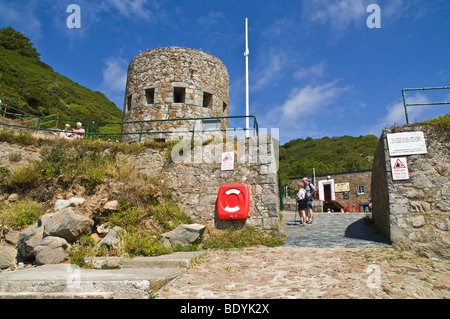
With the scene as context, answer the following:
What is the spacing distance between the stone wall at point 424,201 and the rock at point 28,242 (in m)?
7.63

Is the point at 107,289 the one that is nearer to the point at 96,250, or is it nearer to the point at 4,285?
the point at 4,285

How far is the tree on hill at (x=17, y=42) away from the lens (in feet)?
146

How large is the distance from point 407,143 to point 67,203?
27.4 feet

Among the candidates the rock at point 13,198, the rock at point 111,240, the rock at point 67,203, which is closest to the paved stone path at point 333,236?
the rock at point 111,240

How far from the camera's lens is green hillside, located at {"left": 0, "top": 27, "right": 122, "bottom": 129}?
2712cm

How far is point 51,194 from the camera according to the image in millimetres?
8055

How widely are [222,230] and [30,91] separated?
30.4 metres

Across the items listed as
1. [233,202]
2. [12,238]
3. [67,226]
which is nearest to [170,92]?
[233,202]

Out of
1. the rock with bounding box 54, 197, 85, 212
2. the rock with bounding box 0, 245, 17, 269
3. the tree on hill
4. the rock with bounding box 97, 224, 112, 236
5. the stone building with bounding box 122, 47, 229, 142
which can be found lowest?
the rock with bounding box 0, 245, 17, 269

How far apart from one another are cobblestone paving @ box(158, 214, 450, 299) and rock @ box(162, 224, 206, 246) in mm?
682

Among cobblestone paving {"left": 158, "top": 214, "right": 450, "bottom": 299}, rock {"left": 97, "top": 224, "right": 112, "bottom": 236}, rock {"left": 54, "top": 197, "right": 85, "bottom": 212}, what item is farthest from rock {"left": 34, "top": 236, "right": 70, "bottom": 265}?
cobblestone paving {"left": 158, "top": 214, "right": 450, "bottom": 299}

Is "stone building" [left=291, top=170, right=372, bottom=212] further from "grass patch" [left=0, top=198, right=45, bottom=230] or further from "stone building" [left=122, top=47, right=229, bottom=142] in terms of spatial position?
"grass patch" [left=0, top=198, right=45, bottom=230]

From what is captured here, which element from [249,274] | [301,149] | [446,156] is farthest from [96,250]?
[301,149]

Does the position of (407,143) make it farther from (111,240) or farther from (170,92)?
(170,92)
